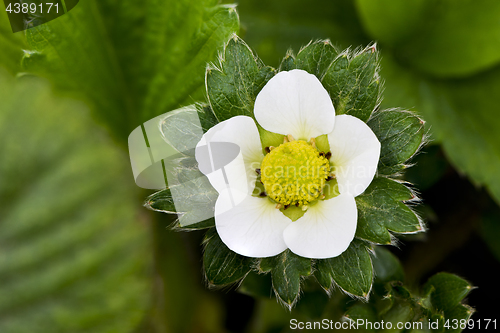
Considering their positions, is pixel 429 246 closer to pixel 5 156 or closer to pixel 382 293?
pixel 382 293

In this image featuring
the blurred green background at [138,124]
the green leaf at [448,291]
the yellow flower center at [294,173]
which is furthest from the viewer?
the blurred green background at [138,124]

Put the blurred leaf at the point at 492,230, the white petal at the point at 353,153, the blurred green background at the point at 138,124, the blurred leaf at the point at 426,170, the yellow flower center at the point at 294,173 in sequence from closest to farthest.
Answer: the white petal at the point at 353,153
the yellow flower center at the point at 294,173
the blurred green background at the point at 138,124
the blurred leaf at the point at 426,170
the blurred leaf at the point at 492,230

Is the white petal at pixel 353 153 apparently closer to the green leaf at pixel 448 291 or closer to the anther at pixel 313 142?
the anther at pixel 313 142

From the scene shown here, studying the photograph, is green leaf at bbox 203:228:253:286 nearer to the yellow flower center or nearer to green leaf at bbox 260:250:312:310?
green leaf at bbox 260:250:312:310

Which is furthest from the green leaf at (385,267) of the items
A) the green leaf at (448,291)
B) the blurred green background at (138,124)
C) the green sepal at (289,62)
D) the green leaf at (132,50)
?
the green leaf at (132,50)

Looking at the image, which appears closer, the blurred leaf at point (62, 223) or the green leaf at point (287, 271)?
the green leaf at point (287, 271)

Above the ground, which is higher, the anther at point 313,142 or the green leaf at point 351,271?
the anther at point 313,142

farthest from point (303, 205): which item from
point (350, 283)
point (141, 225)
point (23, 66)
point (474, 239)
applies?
point (474, 239)

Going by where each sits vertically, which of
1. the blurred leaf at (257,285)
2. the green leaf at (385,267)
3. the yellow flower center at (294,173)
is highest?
the yellow flower center at (294,173)
